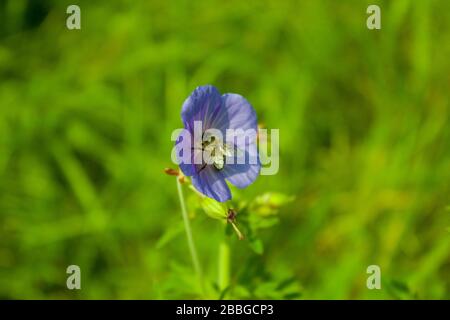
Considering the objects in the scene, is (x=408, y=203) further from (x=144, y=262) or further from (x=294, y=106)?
(x=144, y=262)

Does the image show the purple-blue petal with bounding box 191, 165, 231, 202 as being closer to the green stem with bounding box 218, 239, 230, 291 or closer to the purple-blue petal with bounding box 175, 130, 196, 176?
the purple-blue petal with bounding box 175, 130, 196, 176

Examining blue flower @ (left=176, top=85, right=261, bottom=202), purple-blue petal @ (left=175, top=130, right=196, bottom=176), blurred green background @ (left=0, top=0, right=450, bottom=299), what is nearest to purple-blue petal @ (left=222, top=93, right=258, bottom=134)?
blue flower @ (left=176, top=85, right=261, bottom=202)

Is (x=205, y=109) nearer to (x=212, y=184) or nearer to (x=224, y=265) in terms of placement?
(x=212, y=184)

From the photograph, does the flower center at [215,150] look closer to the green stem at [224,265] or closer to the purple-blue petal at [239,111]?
the purple-blue petal at [239,111]
